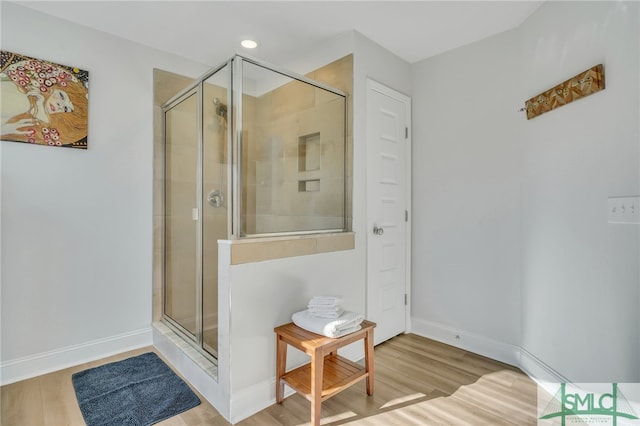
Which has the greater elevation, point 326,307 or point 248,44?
point 248,44

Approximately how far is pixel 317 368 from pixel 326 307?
1.09ft

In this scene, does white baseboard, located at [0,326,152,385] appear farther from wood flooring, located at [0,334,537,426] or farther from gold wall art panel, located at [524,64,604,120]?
gold wall art panel, located at [524,64,604,120]

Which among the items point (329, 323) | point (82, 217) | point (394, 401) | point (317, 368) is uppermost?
point (82, 217)

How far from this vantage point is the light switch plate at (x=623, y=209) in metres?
1.48

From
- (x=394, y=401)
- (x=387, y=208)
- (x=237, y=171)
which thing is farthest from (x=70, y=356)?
(x=387, y=208)

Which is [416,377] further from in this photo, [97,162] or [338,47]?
[97,162]

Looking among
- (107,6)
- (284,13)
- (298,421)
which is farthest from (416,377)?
(107,6)

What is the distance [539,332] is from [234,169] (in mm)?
2158

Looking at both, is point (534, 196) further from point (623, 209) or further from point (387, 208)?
point (387, 208)

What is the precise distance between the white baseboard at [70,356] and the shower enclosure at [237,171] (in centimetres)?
27

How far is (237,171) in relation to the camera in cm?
183

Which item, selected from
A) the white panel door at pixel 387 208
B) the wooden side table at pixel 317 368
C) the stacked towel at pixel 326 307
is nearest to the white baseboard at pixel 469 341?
the white panel door at pixel 387 208

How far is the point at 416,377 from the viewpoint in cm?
213

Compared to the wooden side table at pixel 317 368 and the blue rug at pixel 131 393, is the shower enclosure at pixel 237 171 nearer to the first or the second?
the blue rug at pixel 131 393
